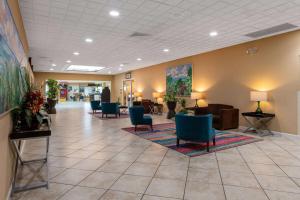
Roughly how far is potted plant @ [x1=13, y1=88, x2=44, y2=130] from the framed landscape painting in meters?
7.40

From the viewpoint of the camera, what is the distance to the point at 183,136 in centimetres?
460

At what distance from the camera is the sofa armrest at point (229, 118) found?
6.64 m

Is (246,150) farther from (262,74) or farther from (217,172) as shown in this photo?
(262,74)

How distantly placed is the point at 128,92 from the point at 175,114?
11.6 metres

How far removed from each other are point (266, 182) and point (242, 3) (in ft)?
10.7

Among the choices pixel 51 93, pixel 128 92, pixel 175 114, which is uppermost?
pixel 128 92

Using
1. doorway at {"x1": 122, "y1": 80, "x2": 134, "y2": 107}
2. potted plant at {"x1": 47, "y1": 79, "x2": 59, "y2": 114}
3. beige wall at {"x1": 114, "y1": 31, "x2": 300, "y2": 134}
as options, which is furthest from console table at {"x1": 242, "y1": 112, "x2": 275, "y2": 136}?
doorway at {"x1": 122, "y1": 80, "x2": 134, "y2": 107}

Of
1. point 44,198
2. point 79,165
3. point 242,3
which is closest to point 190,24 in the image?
point 242,3

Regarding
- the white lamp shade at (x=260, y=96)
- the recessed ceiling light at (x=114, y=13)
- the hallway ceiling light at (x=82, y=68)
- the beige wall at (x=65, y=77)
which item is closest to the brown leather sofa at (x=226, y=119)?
the white lamp shade at (x=260, y=96)

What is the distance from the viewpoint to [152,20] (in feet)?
15.8

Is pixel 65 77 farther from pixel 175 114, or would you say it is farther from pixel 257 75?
pixel 257 75

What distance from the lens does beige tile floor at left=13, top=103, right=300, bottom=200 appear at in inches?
102

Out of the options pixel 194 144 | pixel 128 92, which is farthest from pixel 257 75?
pixel 128 92

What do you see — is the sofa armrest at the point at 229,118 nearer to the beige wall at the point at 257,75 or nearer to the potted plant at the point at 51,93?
the beige wall at the point at 257,75
